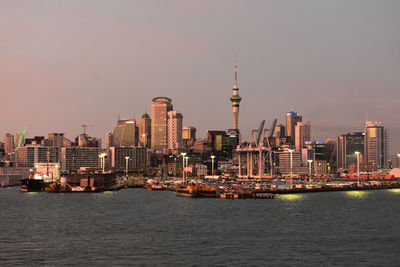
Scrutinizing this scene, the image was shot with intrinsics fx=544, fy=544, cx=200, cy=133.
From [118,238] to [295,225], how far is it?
3136 cm

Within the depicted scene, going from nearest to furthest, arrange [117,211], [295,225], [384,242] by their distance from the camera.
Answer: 1. [384,242]
2. [295,225]
3. [117,211]

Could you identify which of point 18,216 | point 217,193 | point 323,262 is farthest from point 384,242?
point 217,193

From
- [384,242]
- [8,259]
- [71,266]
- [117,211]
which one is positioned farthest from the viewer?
[117,211]

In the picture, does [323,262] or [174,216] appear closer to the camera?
[323,262]

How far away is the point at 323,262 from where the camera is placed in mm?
57594

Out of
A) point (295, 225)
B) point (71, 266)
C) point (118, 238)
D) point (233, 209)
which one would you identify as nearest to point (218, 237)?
point (118, 238)

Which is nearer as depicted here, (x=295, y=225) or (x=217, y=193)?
(x=295, y=225)

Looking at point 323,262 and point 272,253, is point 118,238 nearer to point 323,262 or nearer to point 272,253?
point 272,253

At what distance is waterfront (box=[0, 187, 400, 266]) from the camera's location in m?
59.3

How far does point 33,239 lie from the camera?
238ft

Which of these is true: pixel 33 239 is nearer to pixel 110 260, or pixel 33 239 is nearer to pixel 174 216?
pixel 110 260

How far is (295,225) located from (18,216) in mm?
53178

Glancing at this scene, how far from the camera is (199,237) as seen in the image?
74.8 meters

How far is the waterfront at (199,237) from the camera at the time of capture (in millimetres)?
59344
